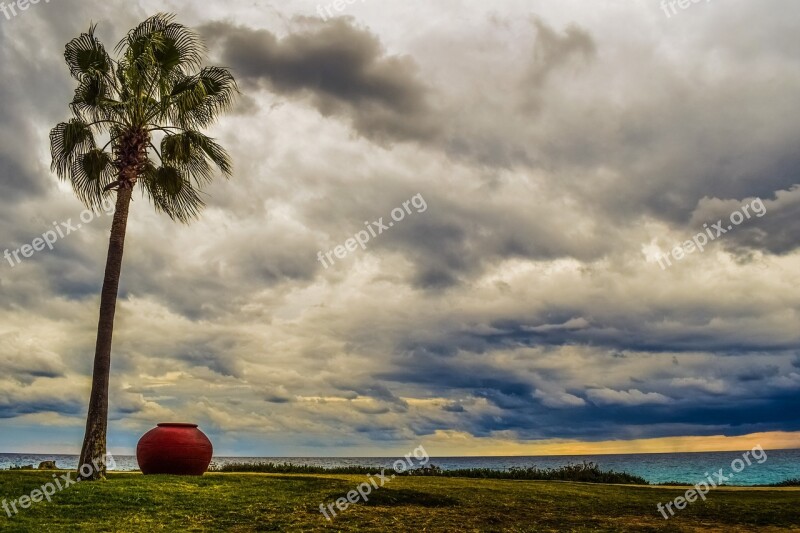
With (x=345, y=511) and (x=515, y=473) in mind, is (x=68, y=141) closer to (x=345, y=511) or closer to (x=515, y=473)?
(x=345, y=511)

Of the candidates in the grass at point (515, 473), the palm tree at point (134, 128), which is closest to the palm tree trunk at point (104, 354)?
the palm tree at point (134, 128)

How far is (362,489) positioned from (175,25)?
16.0m

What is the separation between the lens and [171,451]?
19734mm

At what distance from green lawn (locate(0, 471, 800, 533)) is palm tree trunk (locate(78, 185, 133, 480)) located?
1.32 meters

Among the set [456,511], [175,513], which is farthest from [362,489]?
[175,513]

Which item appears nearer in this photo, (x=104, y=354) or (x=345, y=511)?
(x=345, y=511)

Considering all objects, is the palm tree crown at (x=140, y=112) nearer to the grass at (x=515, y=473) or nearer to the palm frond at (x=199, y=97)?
the palm frond at (x=199, y=97)

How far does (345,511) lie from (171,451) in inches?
279

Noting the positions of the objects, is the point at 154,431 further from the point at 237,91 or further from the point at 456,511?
the point at 237,91

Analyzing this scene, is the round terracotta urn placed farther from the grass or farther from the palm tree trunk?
the grass

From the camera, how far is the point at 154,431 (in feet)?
66.1

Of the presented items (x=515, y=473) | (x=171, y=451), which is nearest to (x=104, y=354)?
(x=171, y=451)

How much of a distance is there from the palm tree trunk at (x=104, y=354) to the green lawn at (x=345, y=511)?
1323 mm

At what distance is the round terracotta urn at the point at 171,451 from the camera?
19.7 meters
